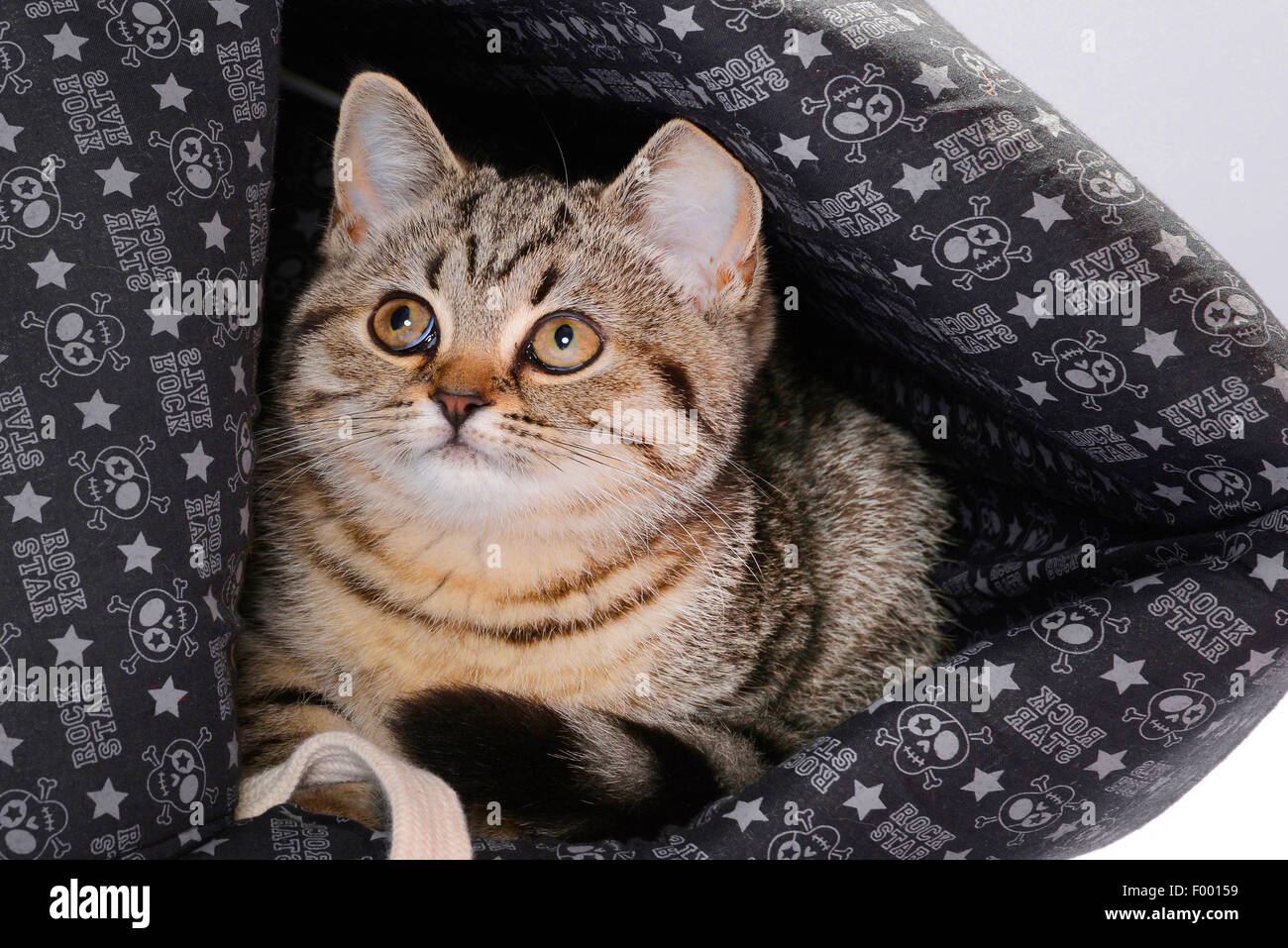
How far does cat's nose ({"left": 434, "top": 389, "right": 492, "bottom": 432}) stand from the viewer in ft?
3.46

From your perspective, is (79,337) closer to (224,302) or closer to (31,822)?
(224,302)

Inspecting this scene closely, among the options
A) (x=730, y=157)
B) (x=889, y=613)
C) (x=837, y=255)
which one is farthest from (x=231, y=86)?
(x=889, y=613)

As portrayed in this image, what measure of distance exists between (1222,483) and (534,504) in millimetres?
702

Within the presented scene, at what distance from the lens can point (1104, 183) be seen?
1072 millimetres

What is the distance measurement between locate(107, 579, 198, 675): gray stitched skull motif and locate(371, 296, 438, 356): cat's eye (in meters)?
0.35

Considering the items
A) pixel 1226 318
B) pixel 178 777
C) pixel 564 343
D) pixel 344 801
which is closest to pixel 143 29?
pixel 564 343

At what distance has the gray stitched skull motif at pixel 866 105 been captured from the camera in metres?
1.06

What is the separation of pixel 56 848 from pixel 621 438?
2.03 feet

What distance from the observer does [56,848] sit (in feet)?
2.89

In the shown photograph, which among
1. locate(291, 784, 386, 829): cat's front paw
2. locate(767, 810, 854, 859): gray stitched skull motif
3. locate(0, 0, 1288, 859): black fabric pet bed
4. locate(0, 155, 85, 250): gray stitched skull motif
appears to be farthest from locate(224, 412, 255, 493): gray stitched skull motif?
locate(767, 810, 854, 859): gray stitched skull motif

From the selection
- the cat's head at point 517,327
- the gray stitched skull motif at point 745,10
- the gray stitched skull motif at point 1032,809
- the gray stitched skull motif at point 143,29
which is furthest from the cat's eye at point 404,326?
the gray stitched skull motif at point 1032,809

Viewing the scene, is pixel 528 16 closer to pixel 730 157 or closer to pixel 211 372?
pixel 730 157

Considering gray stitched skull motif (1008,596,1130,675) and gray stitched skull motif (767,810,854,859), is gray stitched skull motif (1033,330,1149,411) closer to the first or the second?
gray stitched skull motif (1008,596,1130,675)

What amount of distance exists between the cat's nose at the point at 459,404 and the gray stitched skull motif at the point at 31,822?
45 cm
